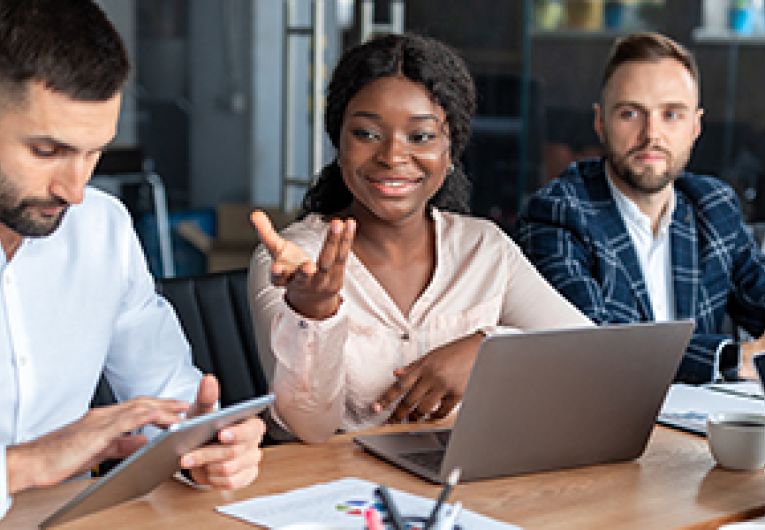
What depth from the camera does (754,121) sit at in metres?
5.04

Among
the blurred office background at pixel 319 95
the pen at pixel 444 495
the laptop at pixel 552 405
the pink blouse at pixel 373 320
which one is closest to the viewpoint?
the pen at pixel 444 495

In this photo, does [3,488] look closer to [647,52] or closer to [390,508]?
[390,508]

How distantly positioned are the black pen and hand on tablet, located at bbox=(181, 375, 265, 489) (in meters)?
0.17

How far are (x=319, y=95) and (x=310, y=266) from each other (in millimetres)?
2895

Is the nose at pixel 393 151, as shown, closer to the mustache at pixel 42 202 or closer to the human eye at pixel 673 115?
the mustache at pixel 42 202

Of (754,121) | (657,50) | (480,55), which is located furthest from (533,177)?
(657,50)

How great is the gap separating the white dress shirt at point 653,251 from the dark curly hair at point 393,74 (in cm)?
66

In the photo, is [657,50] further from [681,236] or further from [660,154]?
[681,236]

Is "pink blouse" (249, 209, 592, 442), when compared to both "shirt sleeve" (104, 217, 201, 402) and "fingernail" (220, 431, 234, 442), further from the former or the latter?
"fingernail" (220, 431, 234, 442)

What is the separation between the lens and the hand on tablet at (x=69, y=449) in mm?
1448

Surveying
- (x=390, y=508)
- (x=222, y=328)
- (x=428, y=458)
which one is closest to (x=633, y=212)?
(x=222, y=328)

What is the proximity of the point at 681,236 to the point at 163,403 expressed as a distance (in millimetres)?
1744

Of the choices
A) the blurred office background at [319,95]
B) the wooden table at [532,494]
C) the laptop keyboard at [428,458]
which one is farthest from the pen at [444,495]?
the blurred office background at [319,95]

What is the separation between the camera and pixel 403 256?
2.35 metres
